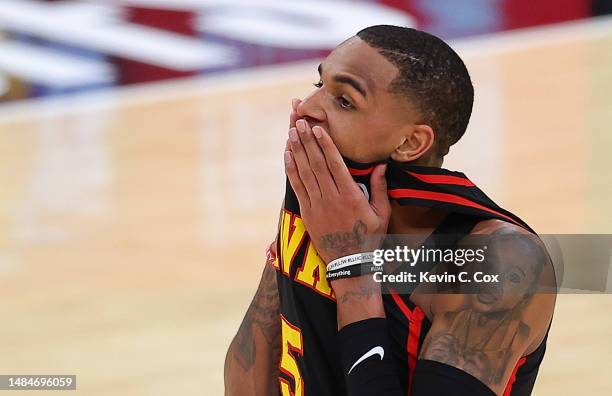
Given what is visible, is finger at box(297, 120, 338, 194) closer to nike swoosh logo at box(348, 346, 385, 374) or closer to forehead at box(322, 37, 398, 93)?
forehead at box(322, 37, 398, 93)

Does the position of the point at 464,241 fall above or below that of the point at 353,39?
below

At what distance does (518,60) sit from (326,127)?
9636 millimetres

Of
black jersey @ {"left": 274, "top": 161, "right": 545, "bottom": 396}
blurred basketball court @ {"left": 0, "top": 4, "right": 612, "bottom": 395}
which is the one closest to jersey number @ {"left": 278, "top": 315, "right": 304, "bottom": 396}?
black jersey @ {"left": 274, "top": 161, "right": 545, "bottom": 396}

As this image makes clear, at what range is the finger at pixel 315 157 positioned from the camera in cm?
172

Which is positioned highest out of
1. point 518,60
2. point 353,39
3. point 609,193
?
point 518,60

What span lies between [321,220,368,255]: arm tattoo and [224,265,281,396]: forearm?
1.04ft

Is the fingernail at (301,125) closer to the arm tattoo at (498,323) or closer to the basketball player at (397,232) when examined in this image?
the basketball player at (397,232)

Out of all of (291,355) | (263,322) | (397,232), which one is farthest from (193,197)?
(397,232)

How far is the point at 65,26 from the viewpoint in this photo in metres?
10.8

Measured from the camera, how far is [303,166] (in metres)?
1.74

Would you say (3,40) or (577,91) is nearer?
(577,91)

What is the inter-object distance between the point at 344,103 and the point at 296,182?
15cm

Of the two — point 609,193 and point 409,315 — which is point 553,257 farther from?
point 609,193

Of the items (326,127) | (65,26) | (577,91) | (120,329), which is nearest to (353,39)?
(326,127)
